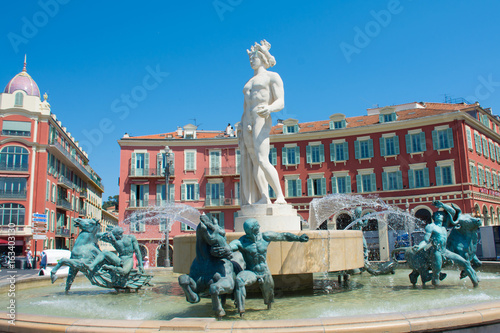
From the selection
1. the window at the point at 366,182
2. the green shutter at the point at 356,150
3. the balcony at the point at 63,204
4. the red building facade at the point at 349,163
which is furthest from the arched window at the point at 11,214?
the green shutter at the point at 356,150

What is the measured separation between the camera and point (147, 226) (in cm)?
4028

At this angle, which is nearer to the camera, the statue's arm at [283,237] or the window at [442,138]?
the statue's arm at [283,237]

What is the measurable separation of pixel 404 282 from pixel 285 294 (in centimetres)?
291

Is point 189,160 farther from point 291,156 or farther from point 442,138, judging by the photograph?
point 442,138

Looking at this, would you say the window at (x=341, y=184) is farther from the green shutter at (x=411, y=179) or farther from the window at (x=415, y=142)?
the window at (x=415, y=142)

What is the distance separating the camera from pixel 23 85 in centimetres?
4212

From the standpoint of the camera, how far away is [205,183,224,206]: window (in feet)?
135

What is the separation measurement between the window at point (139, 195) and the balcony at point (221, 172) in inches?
236

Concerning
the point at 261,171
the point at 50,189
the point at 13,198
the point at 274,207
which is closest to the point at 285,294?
the point at 274,207

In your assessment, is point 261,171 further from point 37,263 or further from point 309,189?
point 309,189

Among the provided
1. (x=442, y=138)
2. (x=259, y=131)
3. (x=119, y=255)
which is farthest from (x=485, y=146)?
(x=119, y=255)

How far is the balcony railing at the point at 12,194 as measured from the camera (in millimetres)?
37031

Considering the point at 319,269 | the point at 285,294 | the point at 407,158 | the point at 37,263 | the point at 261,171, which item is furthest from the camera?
the point at 407,158

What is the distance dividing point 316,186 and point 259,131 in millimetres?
31910
